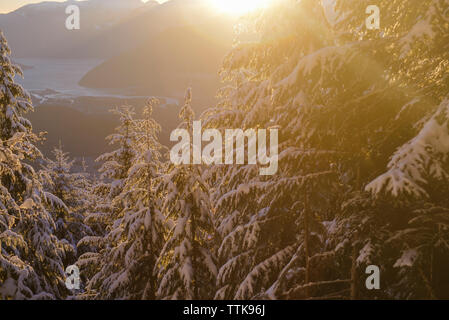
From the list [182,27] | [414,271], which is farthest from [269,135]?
[182,27]

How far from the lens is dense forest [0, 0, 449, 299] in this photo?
4605mm

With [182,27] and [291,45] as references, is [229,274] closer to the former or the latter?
[291,45]

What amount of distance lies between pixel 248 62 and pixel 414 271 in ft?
16.1

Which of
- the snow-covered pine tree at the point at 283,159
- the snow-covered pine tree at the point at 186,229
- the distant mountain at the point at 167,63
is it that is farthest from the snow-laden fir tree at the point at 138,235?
the distant mountain at the point at 167,63

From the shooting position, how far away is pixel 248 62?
6586 mm

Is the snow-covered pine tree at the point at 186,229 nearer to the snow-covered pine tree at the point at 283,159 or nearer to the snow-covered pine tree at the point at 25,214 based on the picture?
the snow-covered pine tree at the point at 283,159

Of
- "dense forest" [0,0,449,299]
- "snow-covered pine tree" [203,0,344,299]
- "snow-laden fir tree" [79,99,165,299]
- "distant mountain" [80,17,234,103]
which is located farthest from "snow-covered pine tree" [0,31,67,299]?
"distant mountain" [80,17,234,103]

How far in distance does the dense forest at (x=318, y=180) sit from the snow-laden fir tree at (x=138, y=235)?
0.04 meters

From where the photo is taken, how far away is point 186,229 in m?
8.25

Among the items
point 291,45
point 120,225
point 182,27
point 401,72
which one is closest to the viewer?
point 401,72

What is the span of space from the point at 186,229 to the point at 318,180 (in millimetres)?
3945

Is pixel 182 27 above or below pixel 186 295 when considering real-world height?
above

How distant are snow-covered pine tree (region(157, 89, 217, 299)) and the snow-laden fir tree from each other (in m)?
1.05

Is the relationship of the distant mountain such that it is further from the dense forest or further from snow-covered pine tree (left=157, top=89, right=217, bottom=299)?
snow-covered pine tree (left=157, top=89, right=217, bottom=299)
